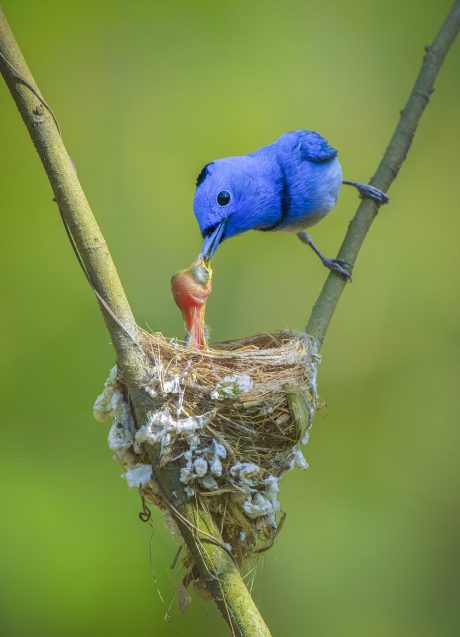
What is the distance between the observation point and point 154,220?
17.3 feet

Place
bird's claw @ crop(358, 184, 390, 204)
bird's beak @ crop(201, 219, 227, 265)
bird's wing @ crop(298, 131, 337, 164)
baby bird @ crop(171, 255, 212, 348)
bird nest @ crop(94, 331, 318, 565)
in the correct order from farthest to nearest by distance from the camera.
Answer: bird's wing @ crop(298, 131, 337, 164), bird's claw @ crop(358, 184, 390, 204), bird's beak @ crop(201, 219, 227, 265), baby bird @ crop(171, 255, 212, 348), bird nest @ crop(94, 331, 318, 565)

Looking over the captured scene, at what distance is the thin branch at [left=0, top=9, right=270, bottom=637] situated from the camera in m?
2.30

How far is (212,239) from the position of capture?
3818 mm

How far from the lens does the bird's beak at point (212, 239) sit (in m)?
3.77

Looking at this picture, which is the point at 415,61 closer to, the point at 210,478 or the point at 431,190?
the point at 431,190

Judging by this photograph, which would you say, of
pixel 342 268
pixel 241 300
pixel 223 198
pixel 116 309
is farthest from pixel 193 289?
pixel 241 300

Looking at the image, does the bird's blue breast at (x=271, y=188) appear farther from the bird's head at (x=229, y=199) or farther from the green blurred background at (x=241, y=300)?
the green blurred background at (x=241, y=300)

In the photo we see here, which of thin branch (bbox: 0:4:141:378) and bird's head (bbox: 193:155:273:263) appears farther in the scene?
bird's head (bbox: 193:155:273:263)

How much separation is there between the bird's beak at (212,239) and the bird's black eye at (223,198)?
83 mm

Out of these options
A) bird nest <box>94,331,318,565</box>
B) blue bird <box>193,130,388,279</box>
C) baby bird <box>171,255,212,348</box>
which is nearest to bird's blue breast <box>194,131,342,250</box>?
blue bird <box>193,130,388,279</box>

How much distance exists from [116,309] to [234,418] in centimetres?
71

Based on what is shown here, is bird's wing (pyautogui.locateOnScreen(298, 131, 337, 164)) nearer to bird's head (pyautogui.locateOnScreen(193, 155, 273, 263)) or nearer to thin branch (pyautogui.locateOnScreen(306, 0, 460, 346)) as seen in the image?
bird's head (pyautogui.locateOnScreen(193, 155, 273, 263))

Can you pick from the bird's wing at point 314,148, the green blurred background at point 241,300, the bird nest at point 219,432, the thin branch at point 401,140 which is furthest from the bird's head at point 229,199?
the green blurred background at point 241,300

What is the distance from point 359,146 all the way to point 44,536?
3282mm
